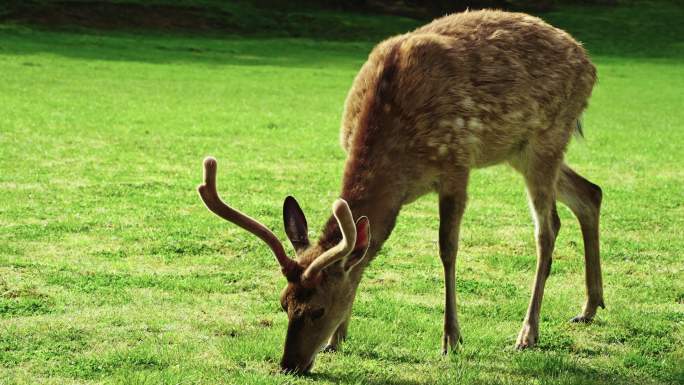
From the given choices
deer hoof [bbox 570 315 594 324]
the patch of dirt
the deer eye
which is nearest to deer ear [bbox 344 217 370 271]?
the deer eye

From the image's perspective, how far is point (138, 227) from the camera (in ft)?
33.1

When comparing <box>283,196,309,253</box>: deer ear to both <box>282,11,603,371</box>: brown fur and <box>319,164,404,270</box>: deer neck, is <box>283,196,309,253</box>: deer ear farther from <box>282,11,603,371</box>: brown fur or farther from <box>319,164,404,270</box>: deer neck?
<box>319,164,404,270</box>: deer neck

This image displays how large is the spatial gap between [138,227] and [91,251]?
1.07 m

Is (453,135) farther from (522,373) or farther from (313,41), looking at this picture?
(313,41)

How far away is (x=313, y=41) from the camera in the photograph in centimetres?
3950

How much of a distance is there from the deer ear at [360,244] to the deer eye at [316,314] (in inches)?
12.0

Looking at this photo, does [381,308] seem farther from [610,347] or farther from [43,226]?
[43,226]

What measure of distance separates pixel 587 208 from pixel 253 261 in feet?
9.61

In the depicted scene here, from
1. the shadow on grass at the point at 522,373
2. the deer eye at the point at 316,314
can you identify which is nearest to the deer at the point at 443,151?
the deer eye at the point at 316,314

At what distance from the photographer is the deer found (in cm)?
579

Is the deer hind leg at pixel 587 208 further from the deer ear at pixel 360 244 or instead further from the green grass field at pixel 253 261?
the deer ear at pixel 360 244

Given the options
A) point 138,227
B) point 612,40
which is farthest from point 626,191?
point 612,40

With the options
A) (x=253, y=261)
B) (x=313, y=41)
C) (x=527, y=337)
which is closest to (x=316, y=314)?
(x=527, y=337)

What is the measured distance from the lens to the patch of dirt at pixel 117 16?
39.2m
